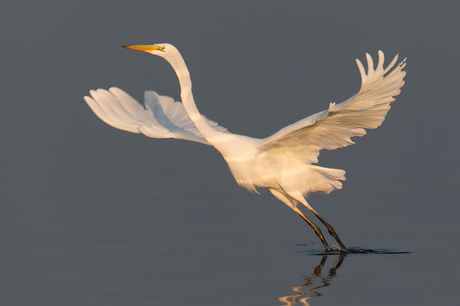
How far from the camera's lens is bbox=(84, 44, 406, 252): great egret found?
696 centimetres

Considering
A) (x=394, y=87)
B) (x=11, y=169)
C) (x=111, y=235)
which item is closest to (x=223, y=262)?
(x=111, y=235)

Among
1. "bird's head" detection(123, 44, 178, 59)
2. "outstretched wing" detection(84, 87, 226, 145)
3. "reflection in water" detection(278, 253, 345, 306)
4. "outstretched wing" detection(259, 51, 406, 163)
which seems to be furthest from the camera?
"outstretched wing" detection(84, 87, 226, 145)

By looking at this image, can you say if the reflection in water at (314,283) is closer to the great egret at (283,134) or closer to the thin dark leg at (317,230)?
the thin dark leg at (317,230)

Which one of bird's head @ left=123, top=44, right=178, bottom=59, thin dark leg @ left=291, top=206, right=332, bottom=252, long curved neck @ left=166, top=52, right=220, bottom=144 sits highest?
bird's head @ left=123, top=44, right=178, bottom=59

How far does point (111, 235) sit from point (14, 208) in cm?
153

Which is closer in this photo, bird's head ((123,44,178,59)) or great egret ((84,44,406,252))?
great egret ((84,44,406,252))

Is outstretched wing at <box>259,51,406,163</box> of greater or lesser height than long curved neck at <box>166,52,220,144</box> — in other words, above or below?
below

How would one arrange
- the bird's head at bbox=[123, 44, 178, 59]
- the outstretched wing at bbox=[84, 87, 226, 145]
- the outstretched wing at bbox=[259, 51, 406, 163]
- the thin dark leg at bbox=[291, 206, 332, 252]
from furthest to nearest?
the outstretched wing at bbox=[84, 87, 226, 145] < the thin dark leg at bbox=[291, 206, 332, 252] < the bird's head at bbox=[123, 44, 178, 59] < the outstretched wing at bbox=[259, 51, 406, 163]

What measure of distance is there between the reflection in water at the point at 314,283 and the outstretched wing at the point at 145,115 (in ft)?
7.49

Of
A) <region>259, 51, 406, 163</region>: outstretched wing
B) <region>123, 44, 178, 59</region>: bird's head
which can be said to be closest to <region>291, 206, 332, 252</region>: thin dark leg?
<region>259, 51, 406, 163</region>: outstretched wing

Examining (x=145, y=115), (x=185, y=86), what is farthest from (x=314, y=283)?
(x=145, y=115)

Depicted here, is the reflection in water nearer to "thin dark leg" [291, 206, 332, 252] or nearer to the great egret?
"thin dark leg" [291, 206, 332, 252]

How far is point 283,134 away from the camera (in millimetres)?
7566

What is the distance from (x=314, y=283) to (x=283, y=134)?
5.20 ft
